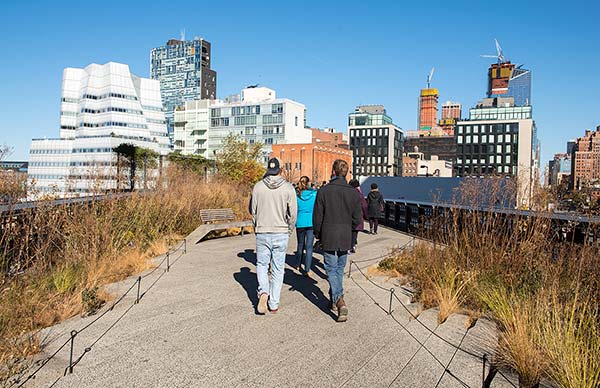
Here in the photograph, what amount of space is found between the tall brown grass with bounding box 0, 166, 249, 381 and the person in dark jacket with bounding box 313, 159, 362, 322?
9.86 feet

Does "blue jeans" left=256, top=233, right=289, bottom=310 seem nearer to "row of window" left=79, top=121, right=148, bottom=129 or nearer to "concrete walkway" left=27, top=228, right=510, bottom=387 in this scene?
"concrete walkway" left=27, top=228, right=510, bottom=387

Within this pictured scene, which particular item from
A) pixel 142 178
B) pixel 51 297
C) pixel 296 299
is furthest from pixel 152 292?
pixel 142 178

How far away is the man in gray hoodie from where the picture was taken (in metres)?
6.27

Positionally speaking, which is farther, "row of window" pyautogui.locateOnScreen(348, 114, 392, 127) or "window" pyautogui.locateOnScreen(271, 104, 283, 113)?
"row of window" pyautogui.locateOnScreen(348, 114, 392, 127)

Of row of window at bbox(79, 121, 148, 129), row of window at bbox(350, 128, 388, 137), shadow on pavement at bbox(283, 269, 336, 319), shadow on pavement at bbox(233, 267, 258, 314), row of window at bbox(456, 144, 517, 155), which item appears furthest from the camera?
row of window at bbox(350, 128, 388, 137)

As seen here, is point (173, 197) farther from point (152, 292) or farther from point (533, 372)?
point (533, 372)

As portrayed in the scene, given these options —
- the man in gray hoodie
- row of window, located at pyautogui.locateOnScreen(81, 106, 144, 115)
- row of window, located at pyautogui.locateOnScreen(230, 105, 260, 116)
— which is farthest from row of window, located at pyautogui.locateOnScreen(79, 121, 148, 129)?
the man in gray hoodie

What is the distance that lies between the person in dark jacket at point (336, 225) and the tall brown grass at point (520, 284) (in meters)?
1.35

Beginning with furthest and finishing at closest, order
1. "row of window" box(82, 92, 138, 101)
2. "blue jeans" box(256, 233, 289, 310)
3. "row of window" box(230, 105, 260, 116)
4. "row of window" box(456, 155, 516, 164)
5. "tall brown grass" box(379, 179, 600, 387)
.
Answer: "row of window" box(456, 155, 516, 164) → "row of window" box(230, 105, 260, 116) → "row of window" box(82, 92, 138, 101) → "blue jeans" box(256, 233, 289, 310) → "tall brown grass" box(379, 179, 600, 387)

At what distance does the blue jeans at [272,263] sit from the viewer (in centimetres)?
625

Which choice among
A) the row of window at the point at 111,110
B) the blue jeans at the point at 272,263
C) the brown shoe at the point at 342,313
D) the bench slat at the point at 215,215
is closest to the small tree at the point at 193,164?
the bench slat at the point at 215,215

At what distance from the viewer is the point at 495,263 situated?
705 cm

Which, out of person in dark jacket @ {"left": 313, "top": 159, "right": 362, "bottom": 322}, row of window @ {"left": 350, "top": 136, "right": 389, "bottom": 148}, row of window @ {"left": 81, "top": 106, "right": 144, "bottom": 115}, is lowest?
person in dark jacket @ {"left": 313, "top": 159, "right": 362, "bottom": 322}

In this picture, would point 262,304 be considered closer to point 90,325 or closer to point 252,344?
point 252,344
